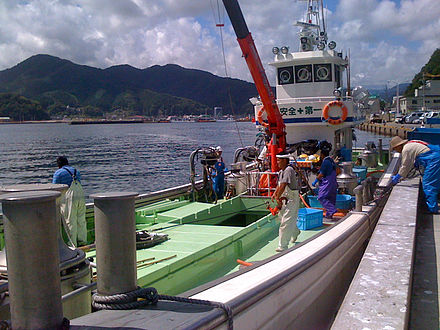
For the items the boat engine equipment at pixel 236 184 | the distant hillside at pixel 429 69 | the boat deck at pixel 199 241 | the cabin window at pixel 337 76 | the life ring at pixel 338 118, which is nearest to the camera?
the boat deck at pixel 199 241

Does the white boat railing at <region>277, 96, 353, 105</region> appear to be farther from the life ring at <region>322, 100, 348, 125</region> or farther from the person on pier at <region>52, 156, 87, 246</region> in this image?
the person on pier at <region>52, 156, 87, 246</region>

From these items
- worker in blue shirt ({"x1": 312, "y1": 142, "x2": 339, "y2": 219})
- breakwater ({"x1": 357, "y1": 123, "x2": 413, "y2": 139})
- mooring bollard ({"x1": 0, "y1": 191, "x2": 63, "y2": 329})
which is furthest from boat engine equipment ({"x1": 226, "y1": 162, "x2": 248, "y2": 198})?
breakwater ({"x1": 357, "y1": 123, "x2": 413, "y2": 139})

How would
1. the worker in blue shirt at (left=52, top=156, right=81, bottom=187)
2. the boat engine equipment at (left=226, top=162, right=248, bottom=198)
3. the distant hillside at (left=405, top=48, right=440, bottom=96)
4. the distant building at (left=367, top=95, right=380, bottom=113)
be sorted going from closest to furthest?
the worker in blue shirt at (left=52, top=156, right=81, bottom=187) → the boat engine equipment at (left=226, top=162, right=248, bottom=198) → the distant building at (left=367, top=95, right=380, bottom=113) → the distant hillside at (left=405, top=48, right=440, bottom=96)

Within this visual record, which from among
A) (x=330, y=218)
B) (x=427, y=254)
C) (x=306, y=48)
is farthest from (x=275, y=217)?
(x=306, y=48)

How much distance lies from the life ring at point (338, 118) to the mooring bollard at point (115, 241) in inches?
460

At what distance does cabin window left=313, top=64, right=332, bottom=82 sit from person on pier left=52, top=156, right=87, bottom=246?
954cm

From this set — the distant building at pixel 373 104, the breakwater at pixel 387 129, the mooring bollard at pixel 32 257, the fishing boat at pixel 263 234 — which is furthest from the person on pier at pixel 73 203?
the breakwater at pixel 387 129

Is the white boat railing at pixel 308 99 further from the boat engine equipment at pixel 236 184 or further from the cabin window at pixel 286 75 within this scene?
the boat engine equipment at pixel 236 184

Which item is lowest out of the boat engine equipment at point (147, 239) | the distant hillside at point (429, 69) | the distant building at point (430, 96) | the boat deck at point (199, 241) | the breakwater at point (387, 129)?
the boat deck at point (199, 241)

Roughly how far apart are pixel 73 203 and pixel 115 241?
556cm

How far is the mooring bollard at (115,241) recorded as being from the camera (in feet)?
7.98

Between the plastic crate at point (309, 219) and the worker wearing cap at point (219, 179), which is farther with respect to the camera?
the worker wearing cap at point (219, 179)

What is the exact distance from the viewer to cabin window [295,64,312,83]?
14.6 metres

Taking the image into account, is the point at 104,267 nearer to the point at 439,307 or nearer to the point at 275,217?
the point at 439,307
